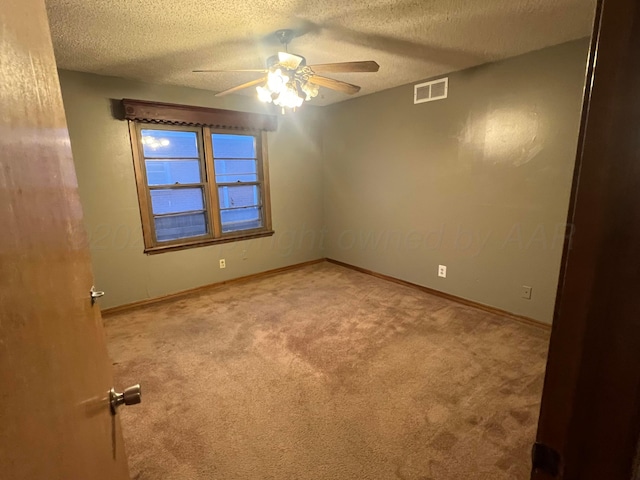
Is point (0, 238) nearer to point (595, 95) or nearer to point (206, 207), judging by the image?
point (595, 95)

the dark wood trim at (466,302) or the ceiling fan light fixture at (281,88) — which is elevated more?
the ceiling fan light fixture at (281,88)

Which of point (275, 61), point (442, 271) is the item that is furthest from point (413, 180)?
point (275, 61)

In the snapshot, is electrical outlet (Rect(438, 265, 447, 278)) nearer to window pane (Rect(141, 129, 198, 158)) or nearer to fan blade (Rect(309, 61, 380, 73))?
fan blade (Rect(309, 61, 380, 73))

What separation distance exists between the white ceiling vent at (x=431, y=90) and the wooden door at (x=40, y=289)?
3.21 m

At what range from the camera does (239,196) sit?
4.14 m

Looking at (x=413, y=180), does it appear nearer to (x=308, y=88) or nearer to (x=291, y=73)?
(x=308, y=88)

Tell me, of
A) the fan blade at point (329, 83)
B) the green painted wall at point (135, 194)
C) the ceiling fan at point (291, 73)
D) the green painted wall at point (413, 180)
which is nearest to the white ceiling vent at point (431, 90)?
the green painted wall at point (413, 180)

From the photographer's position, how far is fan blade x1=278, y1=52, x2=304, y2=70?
1.96 m

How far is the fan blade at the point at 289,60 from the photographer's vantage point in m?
1.96

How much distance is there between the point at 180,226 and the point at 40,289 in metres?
3.34

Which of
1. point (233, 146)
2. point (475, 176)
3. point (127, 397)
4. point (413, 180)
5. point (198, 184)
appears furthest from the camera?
point (233, 146)

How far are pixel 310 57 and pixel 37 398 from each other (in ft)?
9.23

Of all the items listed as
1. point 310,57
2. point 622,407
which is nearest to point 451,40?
point 310,57

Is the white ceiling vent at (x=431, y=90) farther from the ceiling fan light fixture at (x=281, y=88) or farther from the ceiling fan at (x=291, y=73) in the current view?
the ceiling fan light fixture at (x=281, y=88)
